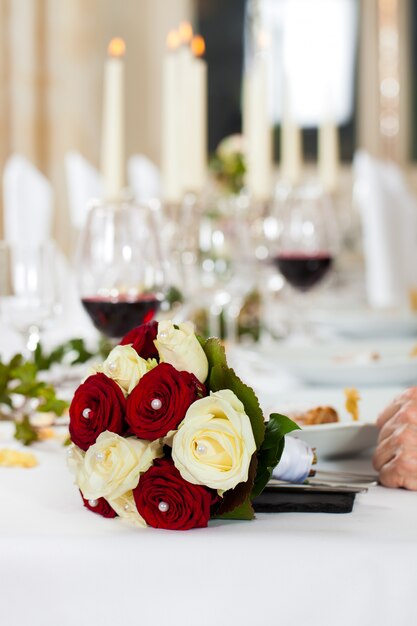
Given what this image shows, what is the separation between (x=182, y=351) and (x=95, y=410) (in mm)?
79

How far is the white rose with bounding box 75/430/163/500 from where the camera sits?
2.60ft

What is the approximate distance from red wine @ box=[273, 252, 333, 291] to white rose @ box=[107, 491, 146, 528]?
1.22m

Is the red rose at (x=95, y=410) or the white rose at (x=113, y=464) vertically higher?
the red rose at (x=95, y=410)

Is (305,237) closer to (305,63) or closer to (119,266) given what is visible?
(119,266)

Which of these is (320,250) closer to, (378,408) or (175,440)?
(378,408)

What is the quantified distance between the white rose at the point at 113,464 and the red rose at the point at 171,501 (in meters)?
0.01

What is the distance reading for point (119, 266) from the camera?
51.6 inches

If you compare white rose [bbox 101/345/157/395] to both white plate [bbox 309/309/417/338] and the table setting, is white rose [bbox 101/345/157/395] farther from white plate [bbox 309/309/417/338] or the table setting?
white plate [bbox 309/309/417/338]

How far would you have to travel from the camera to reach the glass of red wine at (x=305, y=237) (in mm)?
1997

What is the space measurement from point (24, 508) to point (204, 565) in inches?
7.1

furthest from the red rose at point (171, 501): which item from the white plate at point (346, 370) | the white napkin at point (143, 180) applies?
the white napkin at point (143, 180)

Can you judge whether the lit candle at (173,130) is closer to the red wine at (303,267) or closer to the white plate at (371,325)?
the red wine at (303,267)

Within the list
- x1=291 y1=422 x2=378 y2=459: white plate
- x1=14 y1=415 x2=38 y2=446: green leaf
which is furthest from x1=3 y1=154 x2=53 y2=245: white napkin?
x1=291 y1=422 x2=378 y2=459: white plate

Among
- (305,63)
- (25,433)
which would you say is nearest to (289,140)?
(25,433)
